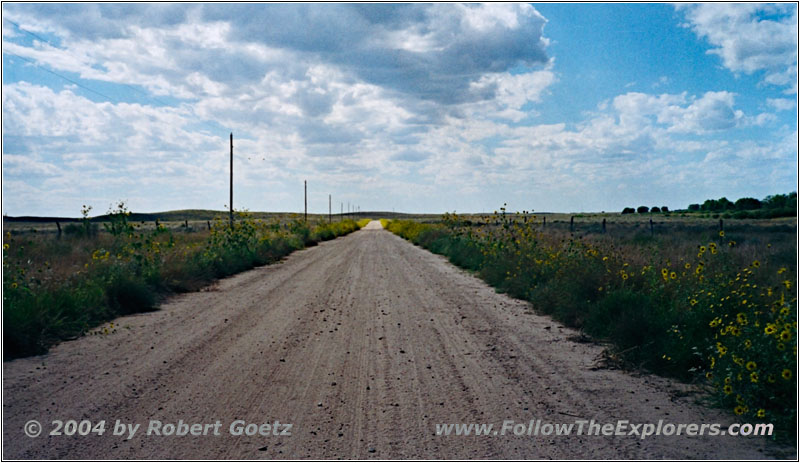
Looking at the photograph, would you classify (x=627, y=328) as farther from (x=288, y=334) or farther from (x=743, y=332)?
(x=288, y=334)

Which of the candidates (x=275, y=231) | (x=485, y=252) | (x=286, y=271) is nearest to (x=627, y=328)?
(x=485, y=252)

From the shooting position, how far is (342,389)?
22.5ft

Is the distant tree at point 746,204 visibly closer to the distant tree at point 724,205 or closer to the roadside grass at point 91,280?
the distant tree at point 724,205

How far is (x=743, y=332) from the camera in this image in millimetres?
6566

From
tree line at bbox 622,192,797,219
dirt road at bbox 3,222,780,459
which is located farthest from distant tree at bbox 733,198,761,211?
dirt road at bbox 3,222,780,459

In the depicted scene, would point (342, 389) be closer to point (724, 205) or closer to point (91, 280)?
point (91, 280)

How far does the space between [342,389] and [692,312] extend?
14.6ft

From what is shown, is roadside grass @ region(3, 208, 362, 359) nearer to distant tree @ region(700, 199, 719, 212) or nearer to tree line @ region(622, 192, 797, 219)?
tree line @ region(622, 192, 797, 219)

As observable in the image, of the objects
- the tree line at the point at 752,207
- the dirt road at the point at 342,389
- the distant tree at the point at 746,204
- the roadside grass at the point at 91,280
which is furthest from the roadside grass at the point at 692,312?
the distant tree at the point at 746,204

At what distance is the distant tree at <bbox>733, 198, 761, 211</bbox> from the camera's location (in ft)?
301

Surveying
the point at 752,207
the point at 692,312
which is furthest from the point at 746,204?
the point at 692,312

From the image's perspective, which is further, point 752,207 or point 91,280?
point 752,207

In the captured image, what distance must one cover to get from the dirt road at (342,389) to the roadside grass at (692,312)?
1.26 ft

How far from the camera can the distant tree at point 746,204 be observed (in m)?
91.6
